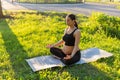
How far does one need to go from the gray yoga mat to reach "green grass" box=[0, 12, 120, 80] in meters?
0.15

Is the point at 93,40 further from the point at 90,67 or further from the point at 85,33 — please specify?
the point at 90,67

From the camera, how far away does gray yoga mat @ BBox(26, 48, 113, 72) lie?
6486mm

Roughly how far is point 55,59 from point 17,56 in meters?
1.07

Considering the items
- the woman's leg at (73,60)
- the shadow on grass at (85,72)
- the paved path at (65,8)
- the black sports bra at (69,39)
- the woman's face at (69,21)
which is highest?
the woman's face at (69,21)

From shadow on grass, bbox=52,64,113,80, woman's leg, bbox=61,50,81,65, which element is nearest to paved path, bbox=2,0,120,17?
woman's leg, bbox=61,50,81,65

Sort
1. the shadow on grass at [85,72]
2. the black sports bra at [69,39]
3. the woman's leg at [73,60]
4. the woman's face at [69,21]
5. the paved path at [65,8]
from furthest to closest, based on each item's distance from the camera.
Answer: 1. the paved path at [65,8]
2. the black sports bra at [69,39]
3. the woman's leg at [73,60]
4. the woman's face at [69,21]
5. the shadow on grass at [85,72]

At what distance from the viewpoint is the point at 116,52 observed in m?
7.84

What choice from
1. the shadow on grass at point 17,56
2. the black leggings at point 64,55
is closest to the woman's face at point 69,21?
the black leggings at point 64,55

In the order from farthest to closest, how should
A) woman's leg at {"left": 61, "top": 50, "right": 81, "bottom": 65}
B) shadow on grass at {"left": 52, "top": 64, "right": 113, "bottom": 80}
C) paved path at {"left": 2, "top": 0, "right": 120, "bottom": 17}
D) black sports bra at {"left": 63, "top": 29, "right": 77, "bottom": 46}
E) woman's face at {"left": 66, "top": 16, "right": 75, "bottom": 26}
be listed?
paved path at {"left": 2, "top": 0, "right": 120, "bottom": 17}
black sports bra at {"left": 63, "top": 29, "right": 77, "bottom": 46}
woman's leg at {"left": 61, "top": 50, "right": 81, "bottom": 65}
woman's face at {"left": 66, "top": 16, "right": 75, "bottom": 26}
shadow on grass at {"left": 52, "top": 64, "right": 113, "bottom": 80}

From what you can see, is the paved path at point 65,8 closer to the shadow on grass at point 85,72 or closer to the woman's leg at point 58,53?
the woman's leg at point 58,53

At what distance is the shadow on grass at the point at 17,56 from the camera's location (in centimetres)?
601

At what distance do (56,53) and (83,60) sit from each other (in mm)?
747

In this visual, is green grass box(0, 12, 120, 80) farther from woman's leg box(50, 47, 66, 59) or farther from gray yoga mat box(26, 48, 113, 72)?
woman's leg box(50, 47, 66, 59)

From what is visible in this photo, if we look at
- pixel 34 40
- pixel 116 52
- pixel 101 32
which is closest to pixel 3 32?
pixel 34 40
